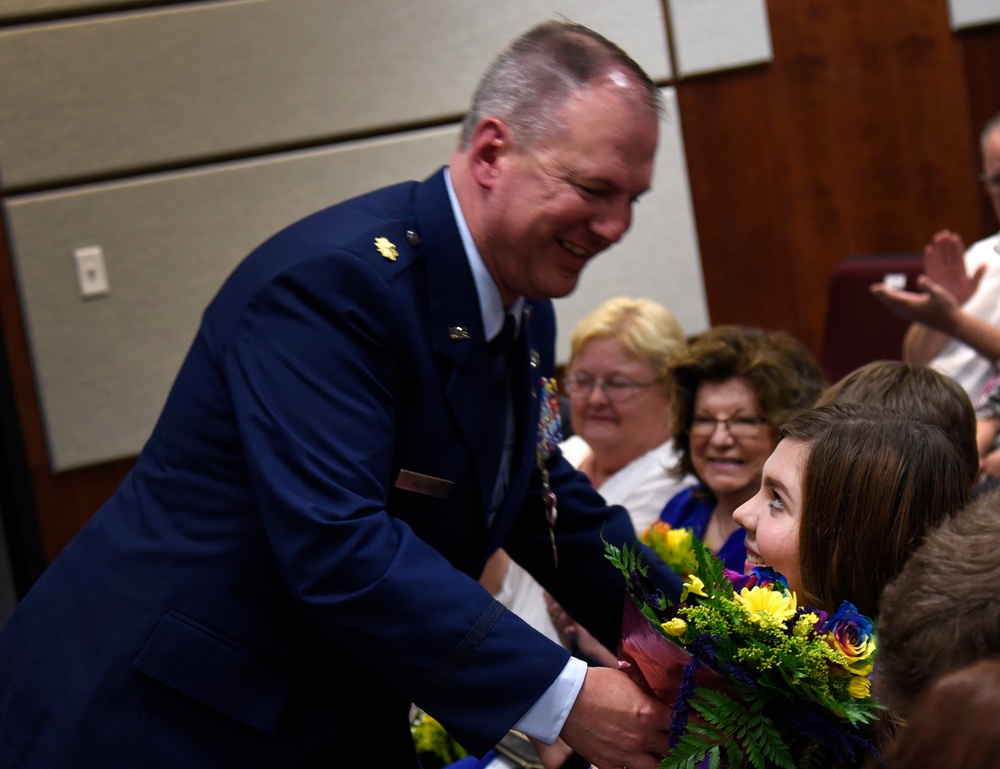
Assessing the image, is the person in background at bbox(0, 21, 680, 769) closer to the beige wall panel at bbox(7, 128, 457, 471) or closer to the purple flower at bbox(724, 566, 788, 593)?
the purple flower at bbox(724, 566, 788, 593)

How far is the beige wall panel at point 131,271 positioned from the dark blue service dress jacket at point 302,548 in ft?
7.16

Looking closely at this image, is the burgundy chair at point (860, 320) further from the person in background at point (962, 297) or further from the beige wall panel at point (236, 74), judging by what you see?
the beige wall panel at point (236, 74)

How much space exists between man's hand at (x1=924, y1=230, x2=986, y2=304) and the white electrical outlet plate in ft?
7.79

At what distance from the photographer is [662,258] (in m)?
3.95

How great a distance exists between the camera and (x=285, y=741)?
137 cm

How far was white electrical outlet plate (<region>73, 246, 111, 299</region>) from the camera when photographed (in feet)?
11.4

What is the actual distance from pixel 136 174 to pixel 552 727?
280 cm

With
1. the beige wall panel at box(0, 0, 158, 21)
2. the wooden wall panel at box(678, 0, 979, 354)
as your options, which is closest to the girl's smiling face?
the wooden wall panel at box(678, 0, 979, 354)

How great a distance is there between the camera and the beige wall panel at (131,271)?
3475 millimetres

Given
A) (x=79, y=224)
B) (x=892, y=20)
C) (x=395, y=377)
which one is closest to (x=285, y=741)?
(x=395, y=377)

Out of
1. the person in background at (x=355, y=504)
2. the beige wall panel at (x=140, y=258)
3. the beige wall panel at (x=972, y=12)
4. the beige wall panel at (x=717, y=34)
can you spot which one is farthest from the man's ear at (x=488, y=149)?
the beige wall panel at (x=972, y=12)

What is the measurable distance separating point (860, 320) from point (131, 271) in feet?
7.18

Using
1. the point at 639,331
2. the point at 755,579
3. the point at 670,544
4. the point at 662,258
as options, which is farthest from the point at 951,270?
the point at 755,579

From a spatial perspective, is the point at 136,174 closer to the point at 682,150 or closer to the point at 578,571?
the point at 682,150
